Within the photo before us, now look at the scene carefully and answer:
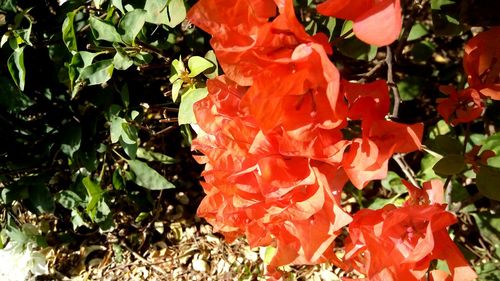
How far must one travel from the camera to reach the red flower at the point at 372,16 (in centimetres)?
55

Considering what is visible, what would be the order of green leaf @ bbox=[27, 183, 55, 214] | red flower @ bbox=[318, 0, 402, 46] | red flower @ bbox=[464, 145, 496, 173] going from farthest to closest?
green leaf @ bbox=[27, 183, 55, 214] → red flower @ bbox=[464, 145, 496, 173] → red flower @ bbox=[318, 0, 402, 46]

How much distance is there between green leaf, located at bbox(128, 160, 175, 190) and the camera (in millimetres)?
1294

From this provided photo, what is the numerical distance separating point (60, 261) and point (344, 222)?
42.8 inches

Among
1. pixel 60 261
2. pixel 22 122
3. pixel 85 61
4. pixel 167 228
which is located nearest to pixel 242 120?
pixel 85 61

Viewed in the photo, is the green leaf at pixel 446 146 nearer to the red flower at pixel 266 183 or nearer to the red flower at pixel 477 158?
the red flower at pixel 477 158

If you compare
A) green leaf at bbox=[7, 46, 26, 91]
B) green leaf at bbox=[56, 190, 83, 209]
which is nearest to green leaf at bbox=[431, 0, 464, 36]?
green leaf at bbox=[7, 46, 26, 91]

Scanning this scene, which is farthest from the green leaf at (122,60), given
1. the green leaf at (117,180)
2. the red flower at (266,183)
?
the green leaf at (117,180)

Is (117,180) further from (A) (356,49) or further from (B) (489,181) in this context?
(B) (489,181)

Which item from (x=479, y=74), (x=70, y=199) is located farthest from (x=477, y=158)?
(x=70, y=199)

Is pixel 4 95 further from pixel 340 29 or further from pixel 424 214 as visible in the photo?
pixel 424 214

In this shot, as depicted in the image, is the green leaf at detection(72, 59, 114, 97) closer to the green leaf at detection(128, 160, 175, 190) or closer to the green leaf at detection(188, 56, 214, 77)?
the green leaf at detection(188, 56, 214, 77)

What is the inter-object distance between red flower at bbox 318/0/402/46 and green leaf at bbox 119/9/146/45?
421 millimetres

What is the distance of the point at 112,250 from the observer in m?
1.56

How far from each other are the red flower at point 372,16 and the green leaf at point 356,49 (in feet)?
1.43
